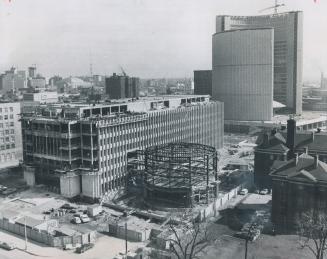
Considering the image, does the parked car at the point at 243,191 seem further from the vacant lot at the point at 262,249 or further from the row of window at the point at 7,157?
the row of window at the point at 7,157

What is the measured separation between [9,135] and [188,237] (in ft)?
364

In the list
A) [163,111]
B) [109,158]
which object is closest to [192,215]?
[109,158]

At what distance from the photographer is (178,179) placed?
11625 centimetres

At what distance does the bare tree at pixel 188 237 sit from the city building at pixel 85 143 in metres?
30.7

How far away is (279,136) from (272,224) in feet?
129

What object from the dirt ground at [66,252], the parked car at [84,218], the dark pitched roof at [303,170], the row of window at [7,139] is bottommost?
the dirt ground at [66,252]

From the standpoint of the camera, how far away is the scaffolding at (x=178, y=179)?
112312 mm

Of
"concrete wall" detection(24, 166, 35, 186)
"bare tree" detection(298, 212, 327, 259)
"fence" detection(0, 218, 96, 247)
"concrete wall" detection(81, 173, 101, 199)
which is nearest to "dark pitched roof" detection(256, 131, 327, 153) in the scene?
"bare tree" detection(298, 212, 327, 259)

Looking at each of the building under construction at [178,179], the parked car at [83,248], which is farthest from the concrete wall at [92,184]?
the parked car at [83,248]

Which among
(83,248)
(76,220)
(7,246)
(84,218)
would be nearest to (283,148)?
(84,218)

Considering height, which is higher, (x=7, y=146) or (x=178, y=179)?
(x=7, y=146)

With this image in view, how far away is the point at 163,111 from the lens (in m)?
152

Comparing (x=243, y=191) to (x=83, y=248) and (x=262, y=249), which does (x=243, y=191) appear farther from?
(x=83, y=248)

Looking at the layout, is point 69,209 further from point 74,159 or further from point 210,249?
point 210,249
